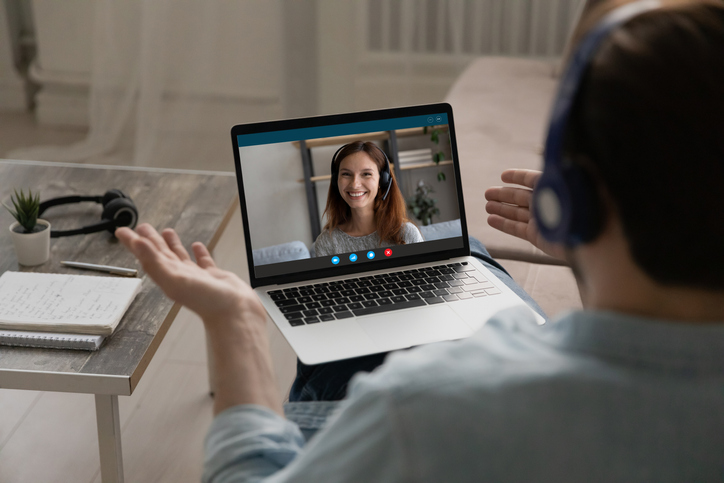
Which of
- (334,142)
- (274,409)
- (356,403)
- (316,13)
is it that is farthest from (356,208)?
(316,13)

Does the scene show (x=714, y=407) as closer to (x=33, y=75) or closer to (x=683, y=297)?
(x=683, y=297)

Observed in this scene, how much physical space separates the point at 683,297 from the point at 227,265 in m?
Answer: 2.00

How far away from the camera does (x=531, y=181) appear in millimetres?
1082

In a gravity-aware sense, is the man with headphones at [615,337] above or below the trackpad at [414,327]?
above

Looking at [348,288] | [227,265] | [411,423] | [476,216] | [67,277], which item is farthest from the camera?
[227,265]

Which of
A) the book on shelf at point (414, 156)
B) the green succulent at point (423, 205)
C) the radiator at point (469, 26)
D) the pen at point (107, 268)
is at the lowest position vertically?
A: the pen at point (107, 268)

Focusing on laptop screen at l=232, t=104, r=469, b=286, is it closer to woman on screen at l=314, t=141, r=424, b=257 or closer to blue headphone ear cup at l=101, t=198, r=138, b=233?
woman on screen at l=314, t=141, r=424, b=257

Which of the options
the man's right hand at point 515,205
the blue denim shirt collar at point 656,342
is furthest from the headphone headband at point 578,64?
the man's right hand at point 515,205

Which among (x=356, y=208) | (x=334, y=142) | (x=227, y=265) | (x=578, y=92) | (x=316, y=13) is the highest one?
(x=316, y=13)

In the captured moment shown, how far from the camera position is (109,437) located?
1137mm

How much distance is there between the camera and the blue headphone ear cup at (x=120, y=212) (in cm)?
147

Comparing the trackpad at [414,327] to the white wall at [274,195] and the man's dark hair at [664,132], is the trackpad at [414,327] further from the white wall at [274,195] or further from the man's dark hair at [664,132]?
the man's dark hair at [664,132]

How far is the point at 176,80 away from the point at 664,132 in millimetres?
2934

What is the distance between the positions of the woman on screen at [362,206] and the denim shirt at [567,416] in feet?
2.20
